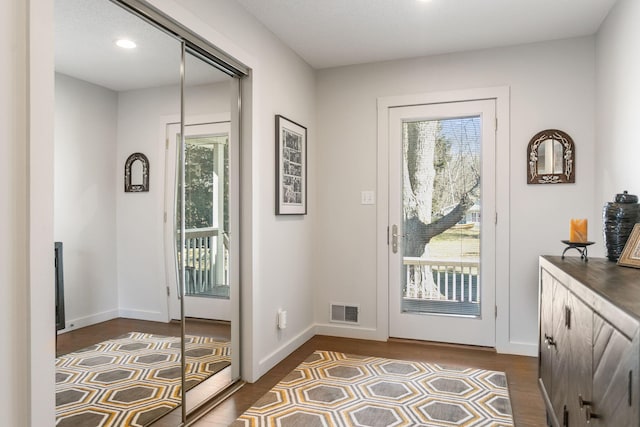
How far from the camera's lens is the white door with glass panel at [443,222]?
3434 millimetres

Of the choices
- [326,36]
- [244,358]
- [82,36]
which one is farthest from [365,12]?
[244,358]

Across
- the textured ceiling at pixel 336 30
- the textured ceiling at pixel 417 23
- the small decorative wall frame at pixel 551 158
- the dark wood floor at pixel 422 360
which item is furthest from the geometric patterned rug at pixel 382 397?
the textured ceiling at pixel 417 23

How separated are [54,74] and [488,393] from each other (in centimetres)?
281

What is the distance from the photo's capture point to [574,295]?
1.54m

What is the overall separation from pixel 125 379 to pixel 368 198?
2433 mm

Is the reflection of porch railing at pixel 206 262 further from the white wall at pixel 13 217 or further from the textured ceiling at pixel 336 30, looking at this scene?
the white wall at pixel 13 217

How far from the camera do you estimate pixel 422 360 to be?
10.5ft

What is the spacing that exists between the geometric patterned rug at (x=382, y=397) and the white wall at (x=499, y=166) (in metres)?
0.74

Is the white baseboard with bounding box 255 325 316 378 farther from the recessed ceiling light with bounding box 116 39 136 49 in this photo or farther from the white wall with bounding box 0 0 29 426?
the recessed ceiling light with bounding box 116 39 136 49

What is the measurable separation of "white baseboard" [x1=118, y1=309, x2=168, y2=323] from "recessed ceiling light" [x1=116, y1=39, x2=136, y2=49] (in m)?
1.22

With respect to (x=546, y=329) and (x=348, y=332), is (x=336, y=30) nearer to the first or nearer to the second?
(x=546, y=329)

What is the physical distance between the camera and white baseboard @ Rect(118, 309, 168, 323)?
1972 mm

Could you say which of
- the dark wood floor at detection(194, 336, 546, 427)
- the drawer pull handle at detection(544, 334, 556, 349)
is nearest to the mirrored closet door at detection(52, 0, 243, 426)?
the dark wood floor at detection(194, 336, 546, 427)

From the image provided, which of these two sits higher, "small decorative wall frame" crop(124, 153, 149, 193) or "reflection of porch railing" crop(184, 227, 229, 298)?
"small decorative wall frame" crop(124, 153, 149, 193)
